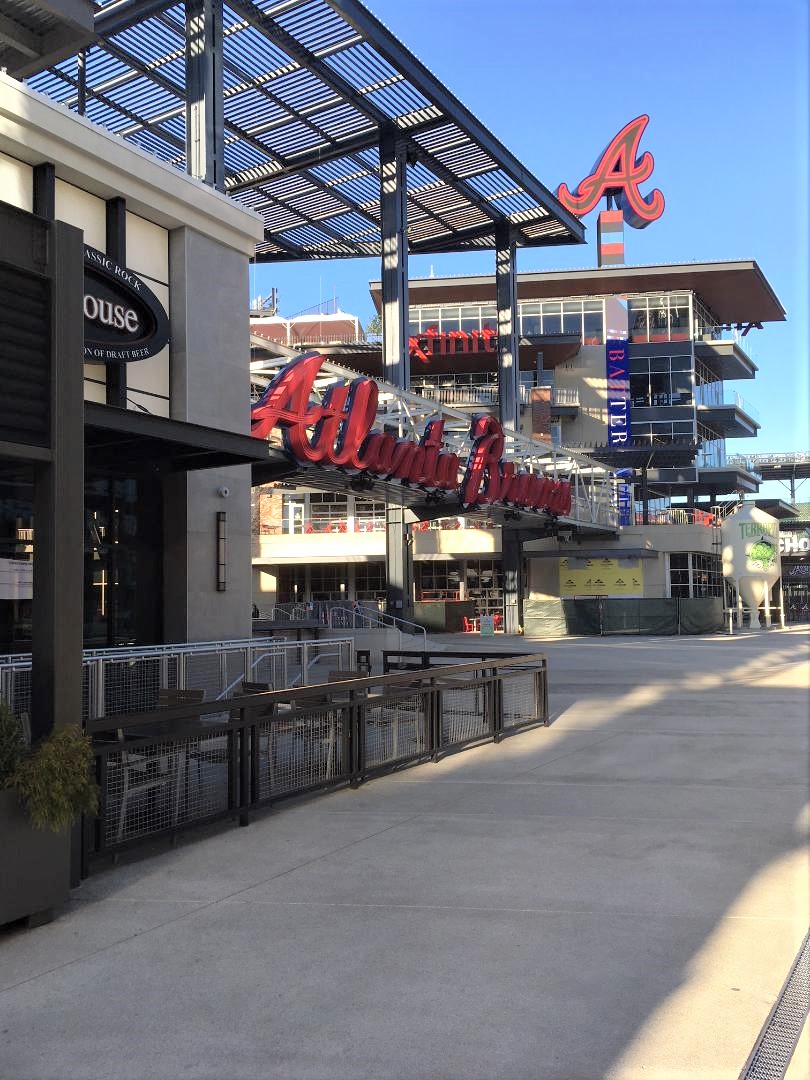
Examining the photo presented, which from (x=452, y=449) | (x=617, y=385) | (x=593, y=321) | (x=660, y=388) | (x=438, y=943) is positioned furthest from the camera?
(x=660, y=388)

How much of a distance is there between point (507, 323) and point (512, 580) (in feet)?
39.0

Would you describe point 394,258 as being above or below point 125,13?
below

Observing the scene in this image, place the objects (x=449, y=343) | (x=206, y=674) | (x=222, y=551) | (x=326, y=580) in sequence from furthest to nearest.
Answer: (x=449, y=343), (x=326, y=580), (x=222, y=551), (x=206, y=674)

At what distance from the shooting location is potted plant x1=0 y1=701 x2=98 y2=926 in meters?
5.30

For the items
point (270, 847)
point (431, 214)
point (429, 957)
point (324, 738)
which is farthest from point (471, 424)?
point (429, 957)

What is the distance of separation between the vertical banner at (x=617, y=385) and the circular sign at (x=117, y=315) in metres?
46.5

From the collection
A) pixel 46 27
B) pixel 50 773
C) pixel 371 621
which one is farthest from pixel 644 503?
pixel 50 773

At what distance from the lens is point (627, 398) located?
5828 centimetres

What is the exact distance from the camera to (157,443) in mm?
11344

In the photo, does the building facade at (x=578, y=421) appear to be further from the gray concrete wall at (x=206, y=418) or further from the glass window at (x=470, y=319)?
the gray concrete wall at (x=206, y=418)

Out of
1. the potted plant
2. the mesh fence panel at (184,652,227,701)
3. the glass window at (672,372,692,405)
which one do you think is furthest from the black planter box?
the glass window at (672,372,692,405)

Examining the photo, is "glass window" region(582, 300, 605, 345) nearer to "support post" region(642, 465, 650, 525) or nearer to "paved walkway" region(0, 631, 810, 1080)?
"support post" region(642, 465, 650, 525)

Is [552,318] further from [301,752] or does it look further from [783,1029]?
[783,1029]

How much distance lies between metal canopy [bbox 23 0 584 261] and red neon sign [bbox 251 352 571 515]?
16.0 ft
